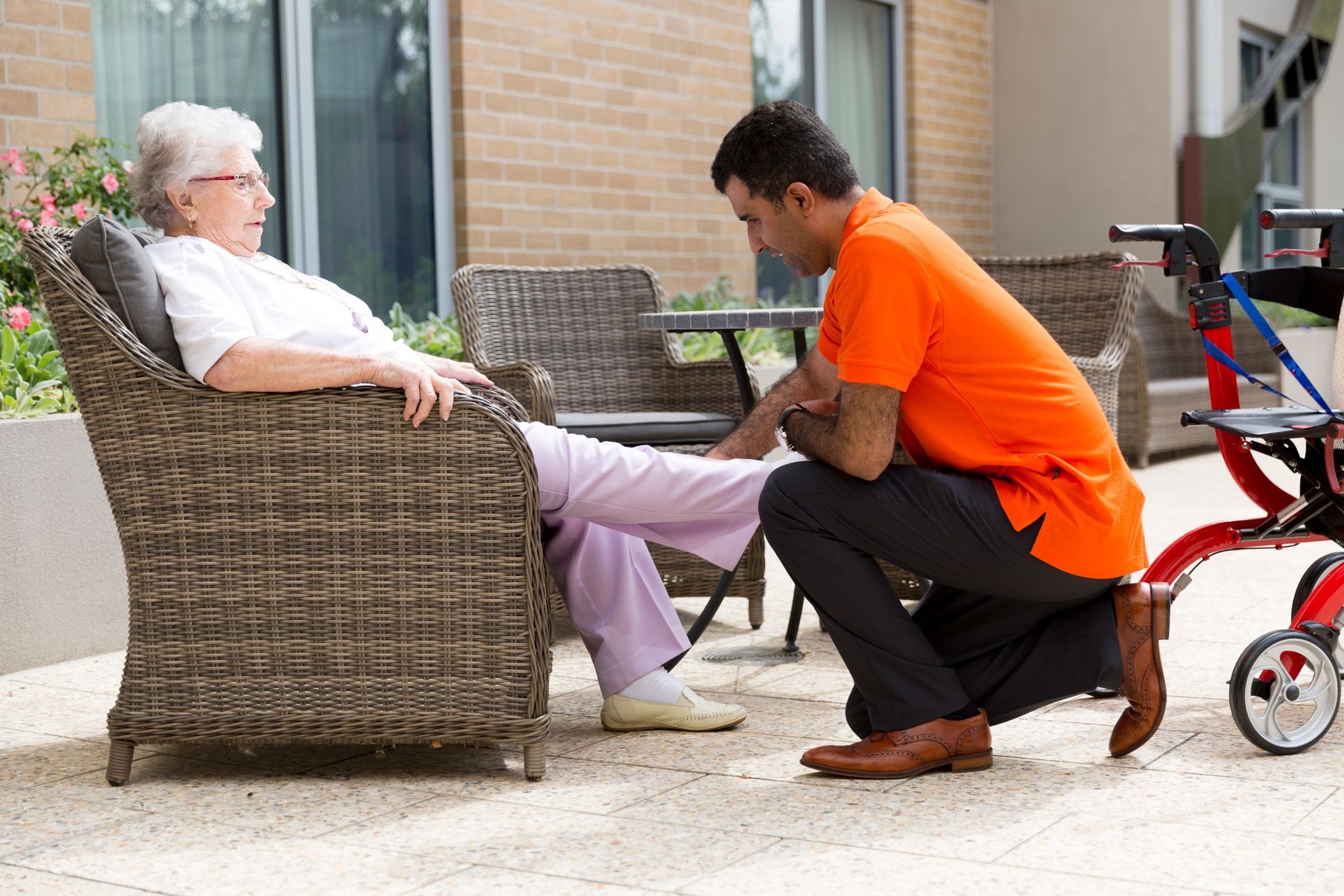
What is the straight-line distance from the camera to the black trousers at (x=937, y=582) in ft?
7.37

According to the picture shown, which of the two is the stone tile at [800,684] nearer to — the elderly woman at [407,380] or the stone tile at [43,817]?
the elderly woman at [407,380]

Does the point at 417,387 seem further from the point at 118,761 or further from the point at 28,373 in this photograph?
the point at 28,373

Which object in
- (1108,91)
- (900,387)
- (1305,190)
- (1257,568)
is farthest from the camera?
(1305,190)

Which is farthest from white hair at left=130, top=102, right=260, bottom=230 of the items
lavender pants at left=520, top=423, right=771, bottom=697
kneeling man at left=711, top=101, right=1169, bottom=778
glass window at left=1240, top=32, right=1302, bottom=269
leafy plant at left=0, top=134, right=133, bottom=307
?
glass window at left=1240, top=32, right=1302, bottom=269

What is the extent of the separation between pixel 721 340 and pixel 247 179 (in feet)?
9.72

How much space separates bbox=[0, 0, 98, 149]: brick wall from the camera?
14.2ft

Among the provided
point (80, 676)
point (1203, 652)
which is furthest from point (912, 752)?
point (80, 676)

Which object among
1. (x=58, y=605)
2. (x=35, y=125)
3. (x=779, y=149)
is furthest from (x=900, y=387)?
(x=35, y=125)

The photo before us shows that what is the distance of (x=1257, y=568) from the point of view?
4.32m

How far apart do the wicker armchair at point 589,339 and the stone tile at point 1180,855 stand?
6.52ft

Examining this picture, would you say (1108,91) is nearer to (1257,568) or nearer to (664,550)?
(1257,568)

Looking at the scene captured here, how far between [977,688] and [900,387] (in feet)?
1.87

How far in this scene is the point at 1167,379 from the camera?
312 inches

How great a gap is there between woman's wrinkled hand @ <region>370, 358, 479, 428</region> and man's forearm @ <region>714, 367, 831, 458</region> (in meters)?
0.54
